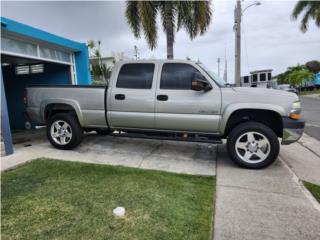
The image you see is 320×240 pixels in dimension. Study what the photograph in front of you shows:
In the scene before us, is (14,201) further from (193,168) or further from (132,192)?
(193,168)

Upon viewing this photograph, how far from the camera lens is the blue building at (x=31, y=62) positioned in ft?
20.2

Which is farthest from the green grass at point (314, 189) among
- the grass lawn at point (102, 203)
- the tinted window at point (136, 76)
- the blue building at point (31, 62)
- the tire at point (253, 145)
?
the blue building at point (31, 62)

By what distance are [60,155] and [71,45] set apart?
422 centimetres

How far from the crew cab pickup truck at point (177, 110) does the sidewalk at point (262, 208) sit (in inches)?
21.1

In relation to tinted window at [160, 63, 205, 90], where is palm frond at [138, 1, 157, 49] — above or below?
above

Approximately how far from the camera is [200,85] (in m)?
4.90

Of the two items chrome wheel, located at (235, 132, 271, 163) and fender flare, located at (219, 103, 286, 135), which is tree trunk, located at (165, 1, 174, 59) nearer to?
fender flare, located at (219, 103, 286, 135)

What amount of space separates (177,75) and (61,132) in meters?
3.05

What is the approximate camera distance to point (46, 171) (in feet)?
14.9

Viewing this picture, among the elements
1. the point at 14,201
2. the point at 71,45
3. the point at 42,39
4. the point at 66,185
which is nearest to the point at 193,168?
the point at 66,185

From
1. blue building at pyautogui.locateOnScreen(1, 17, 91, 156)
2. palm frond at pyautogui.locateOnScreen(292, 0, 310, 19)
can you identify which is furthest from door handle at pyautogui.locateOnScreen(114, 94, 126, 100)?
palm frond at pyautogui.locateOnScreen(292, 0, 310, 19)

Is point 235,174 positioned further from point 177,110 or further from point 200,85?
point 200,85

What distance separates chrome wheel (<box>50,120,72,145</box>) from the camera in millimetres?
6043

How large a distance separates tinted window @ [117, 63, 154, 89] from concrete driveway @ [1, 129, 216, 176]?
61.3 inches
